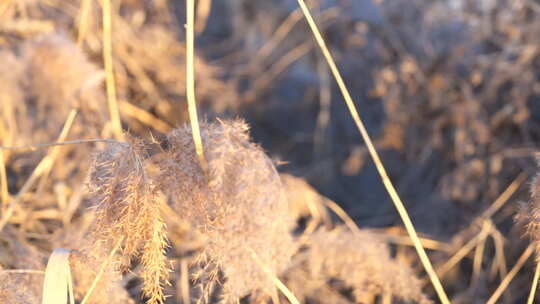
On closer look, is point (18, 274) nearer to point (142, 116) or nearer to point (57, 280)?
point (57, 280)

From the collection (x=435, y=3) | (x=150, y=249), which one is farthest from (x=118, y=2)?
(x=150, y=249)

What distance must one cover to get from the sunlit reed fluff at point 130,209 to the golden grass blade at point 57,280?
4cm

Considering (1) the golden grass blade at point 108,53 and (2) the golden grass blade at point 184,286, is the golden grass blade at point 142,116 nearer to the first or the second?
(1) the golden grass blade at point 108,53

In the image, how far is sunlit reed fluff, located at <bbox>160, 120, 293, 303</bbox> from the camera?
2.23 feet

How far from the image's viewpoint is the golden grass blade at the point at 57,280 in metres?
0.64

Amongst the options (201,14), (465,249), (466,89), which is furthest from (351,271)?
(201,14)

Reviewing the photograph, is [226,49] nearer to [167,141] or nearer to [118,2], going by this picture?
[118,2]

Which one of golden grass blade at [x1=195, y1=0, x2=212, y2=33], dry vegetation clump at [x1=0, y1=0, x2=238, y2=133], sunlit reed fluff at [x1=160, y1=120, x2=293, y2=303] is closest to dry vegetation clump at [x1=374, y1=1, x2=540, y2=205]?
dry vegetation clump at [x1=0, y1=0, x2=238, y2=133]

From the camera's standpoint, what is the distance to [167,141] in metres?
0.71

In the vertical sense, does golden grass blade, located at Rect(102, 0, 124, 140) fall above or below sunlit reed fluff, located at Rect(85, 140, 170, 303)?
above

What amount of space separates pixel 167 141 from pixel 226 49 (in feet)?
4.71

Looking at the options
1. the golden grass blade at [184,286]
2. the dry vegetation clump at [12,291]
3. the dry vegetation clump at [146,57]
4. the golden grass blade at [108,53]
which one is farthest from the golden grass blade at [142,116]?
the dry vegetation clump at [12,291]

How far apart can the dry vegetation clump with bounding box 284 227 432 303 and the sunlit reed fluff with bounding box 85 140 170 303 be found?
1.43ft

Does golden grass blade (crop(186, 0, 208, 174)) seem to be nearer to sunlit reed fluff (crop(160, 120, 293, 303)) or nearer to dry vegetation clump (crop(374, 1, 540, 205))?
sunlit reed fluff (crop(160, 120, 293, 303))
